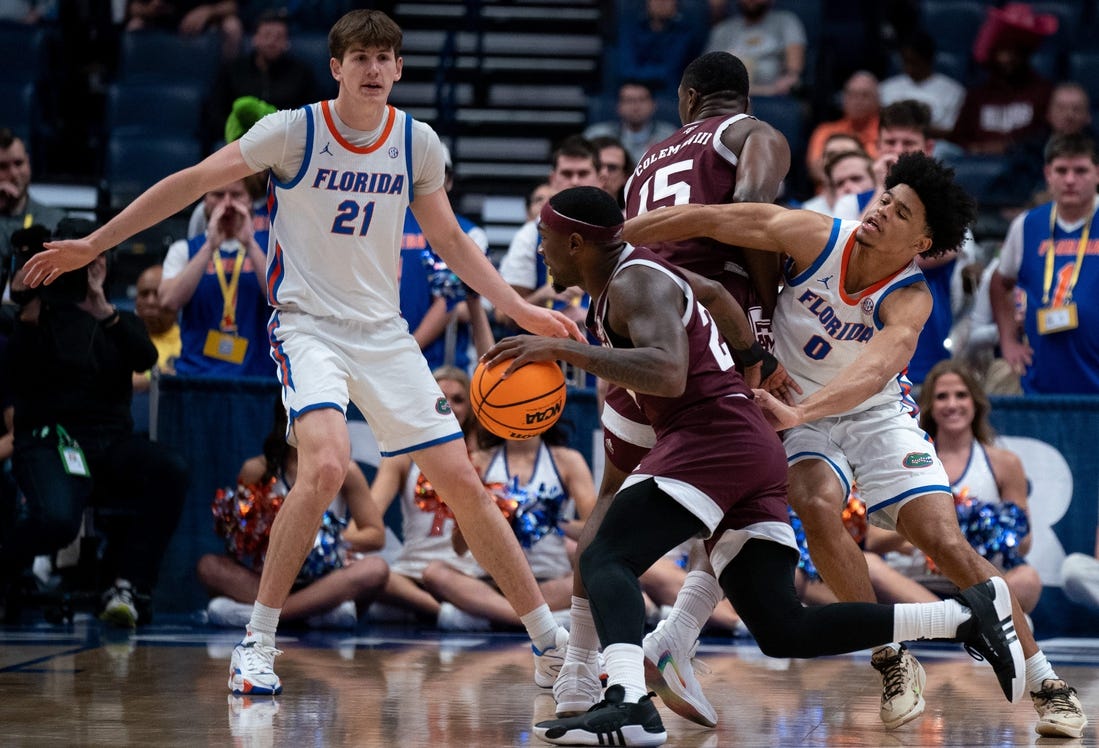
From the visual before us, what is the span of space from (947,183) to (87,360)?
4.36 meters

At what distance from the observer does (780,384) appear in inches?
196

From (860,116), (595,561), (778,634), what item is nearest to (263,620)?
(595,561)

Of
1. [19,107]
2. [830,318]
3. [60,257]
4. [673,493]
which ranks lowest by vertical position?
[673,493]

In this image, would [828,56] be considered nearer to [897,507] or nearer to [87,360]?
[87,360]

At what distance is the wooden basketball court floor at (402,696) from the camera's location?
4461mm

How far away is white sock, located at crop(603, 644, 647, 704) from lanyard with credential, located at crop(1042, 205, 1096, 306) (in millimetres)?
4982

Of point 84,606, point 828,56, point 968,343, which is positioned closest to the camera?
point 84,606

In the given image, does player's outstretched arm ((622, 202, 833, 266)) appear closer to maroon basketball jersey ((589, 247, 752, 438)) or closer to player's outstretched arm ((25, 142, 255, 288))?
maroon basketball jersey ((589, 247, 752, 438))

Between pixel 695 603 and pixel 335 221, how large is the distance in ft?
5.93

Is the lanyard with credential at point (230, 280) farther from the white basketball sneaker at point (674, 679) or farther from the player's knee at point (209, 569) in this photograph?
the white basketball sneaker at point (674, 679)

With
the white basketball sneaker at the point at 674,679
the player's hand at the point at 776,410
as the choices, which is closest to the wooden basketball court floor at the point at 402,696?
the white basketball sneaker at the point at 674,679

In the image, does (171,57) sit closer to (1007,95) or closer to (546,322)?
(1007,95)

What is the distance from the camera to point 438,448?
17.6 ft

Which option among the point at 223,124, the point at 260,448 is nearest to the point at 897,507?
the point at 260,448
